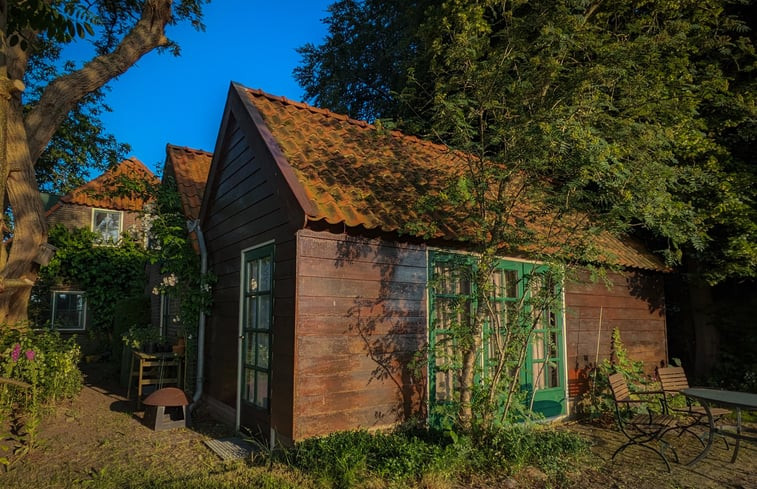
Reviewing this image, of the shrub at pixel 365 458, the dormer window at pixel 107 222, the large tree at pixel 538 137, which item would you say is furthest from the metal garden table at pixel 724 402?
the dormer window at pixel 107 222

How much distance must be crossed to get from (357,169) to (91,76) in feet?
18.1

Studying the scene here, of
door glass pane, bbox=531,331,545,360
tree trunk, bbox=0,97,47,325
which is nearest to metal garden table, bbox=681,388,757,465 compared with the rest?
door glass pane, bbox=531,331,545,360

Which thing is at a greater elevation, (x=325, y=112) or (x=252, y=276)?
(x=325, y=112)

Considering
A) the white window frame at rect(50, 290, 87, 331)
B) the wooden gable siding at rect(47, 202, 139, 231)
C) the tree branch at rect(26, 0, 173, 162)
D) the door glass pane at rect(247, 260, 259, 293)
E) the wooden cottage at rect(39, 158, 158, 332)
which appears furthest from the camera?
the wooden gable siding at rect(47, 202, 139, 231)

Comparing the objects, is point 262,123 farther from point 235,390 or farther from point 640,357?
point 640,357

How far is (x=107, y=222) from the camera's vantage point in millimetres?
19656

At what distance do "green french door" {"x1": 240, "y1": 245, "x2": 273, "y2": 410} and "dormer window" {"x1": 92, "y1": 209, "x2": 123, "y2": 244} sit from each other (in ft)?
50.5

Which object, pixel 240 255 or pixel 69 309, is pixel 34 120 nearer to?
pixel 240 255

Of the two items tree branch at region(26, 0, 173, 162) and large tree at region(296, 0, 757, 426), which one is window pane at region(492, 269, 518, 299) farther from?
tree branch at region(26, 0, 173, 162)

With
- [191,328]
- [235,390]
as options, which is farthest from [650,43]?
[191,328]

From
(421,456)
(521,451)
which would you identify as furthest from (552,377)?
(421,456)

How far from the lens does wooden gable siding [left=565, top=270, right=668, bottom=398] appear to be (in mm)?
7844

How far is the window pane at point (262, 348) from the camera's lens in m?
5.93

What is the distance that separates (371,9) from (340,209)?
45.3 feet
